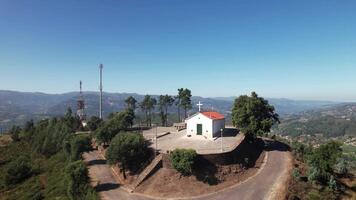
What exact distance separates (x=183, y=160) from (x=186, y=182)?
302 centimetres

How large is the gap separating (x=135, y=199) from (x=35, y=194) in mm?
21044

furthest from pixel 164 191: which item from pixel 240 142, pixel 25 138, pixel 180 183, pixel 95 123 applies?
pixel 25 138

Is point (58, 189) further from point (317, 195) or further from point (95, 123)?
point (317, 195)

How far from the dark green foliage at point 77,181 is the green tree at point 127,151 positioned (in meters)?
4.78

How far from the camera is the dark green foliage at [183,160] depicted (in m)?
36.1

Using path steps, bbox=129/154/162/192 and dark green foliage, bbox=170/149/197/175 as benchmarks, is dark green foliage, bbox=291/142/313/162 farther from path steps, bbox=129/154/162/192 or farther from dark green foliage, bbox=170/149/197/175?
path steps, bbox=129/154/162/192

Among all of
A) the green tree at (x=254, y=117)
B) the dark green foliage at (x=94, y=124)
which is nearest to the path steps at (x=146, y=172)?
the green tree at (x=254, y=117)

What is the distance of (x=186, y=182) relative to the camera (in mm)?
36312

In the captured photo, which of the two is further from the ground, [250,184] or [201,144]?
[201,144]

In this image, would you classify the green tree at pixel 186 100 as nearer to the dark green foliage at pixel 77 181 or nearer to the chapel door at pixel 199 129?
the chapel door at pixel 199 129

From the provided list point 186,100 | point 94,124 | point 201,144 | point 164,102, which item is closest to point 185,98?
point 186,100

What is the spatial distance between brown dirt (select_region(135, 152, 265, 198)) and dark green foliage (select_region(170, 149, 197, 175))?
1.20m

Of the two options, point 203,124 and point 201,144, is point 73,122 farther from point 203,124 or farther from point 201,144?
point 201,144

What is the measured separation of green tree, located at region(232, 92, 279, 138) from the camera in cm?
4654
